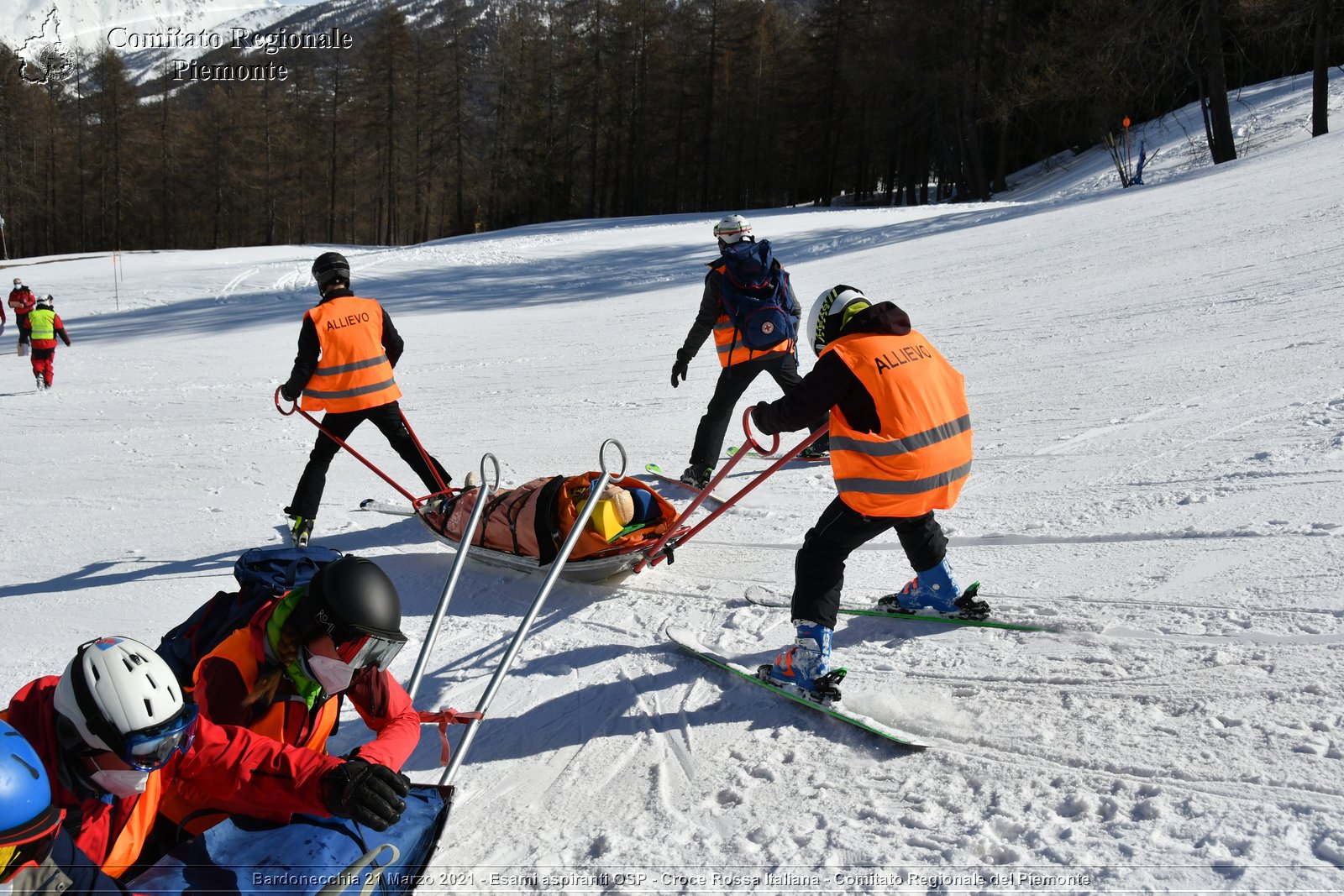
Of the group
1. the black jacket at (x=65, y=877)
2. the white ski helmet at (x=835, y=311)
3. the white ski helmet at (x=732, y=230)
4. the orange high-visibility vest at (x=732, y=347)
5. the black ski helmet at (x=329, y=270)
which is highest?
the white ski helmet at (x=732, y=230)

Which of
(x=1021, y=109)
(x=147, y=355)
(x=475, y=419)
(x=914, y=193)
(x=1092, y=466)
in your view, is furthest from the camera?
(x=914, y=193)

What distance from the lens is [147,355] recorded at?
1353 centimetres

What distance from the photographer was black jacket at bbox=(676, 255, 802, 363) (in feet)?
20.7

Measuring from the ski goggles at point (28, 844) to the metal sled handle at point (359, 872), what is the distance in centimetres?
65

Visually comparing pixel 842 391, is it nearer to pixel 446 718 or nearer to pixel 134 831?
pixel 446 718

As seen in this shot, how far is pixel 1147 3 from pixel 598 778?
73.4 ft

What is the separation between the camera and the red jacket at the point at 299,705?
2.71 m

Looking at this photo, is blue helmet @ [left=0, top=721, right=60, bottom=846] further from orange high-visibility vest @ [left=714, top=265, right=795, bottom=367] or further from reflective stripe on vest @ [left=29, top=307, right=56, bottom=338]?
reflective stripe on vest @ [left=29, top=307, right=56, bottom=338]

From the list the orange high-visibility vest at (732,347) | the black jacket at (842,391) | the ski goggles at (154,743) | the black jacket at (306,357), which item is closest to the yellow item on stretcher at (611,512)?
the black jacket at (842,391)

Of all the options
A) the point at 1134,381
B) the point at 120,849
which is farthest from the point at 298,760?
the point at 1134,381

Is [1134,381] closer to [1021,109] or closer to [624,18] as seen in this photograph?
[1021,109]

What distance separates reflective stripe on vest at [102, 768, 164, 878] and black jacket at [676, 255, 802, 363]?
14.5 ft

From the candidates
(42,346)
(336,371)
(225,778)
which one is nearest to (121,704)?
(225,778)

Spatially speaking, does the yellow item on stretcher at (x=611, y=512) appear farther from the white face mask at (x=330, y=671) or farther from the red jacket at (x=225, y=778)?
the red jacket at (x=225, y=778)
